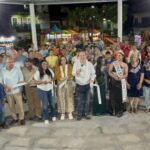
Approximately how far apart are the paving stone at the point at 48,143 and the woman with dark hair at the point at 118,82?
1780 millimetres

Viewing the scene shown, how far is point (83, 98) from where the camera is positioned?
686 centimetres

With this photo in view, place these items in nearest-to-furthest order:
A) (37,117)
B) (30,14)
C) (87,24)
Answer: (37,117) < (30,14) < (87,24)

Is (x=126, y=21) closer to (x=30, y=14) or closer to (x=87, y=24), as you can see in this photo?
(x=87, y=24)

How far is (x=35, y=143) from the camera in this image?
5.89 metres

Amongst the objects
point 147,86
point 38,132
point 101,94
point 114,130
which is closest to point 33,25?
point 101,94

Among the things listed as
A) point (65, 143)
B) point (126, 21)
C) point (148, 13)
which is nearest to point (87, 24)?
point (126, 21)

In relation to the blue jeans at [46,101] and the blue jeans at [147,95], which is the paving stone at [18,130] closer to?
the blue jeans at [46,101]

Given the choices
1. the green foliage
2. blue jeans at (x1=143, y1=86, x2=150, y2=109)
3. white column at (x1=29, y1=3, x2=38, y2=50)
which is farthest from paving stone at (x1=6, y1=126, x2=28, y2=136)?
the green foliage

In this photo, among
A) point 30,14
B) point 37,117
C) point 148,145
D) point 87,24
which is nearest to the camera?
point 148,145

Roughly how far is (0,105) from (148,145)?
3183 mm

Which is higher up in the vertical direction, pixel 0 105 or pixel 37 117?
pixel 0 105

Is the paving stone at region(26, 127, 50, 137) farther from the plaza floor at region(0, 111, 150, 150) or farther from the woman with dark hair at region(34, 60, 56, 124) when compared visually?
the woman with dark hair at region(34, 60, 56, 124)

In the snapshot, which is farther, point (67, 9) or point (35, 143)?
point (67, 9)

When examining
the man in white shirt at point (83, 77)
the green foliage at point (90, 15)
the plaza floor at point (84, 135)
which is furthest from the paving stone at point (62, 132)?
the green foliage at point (90, 15)
